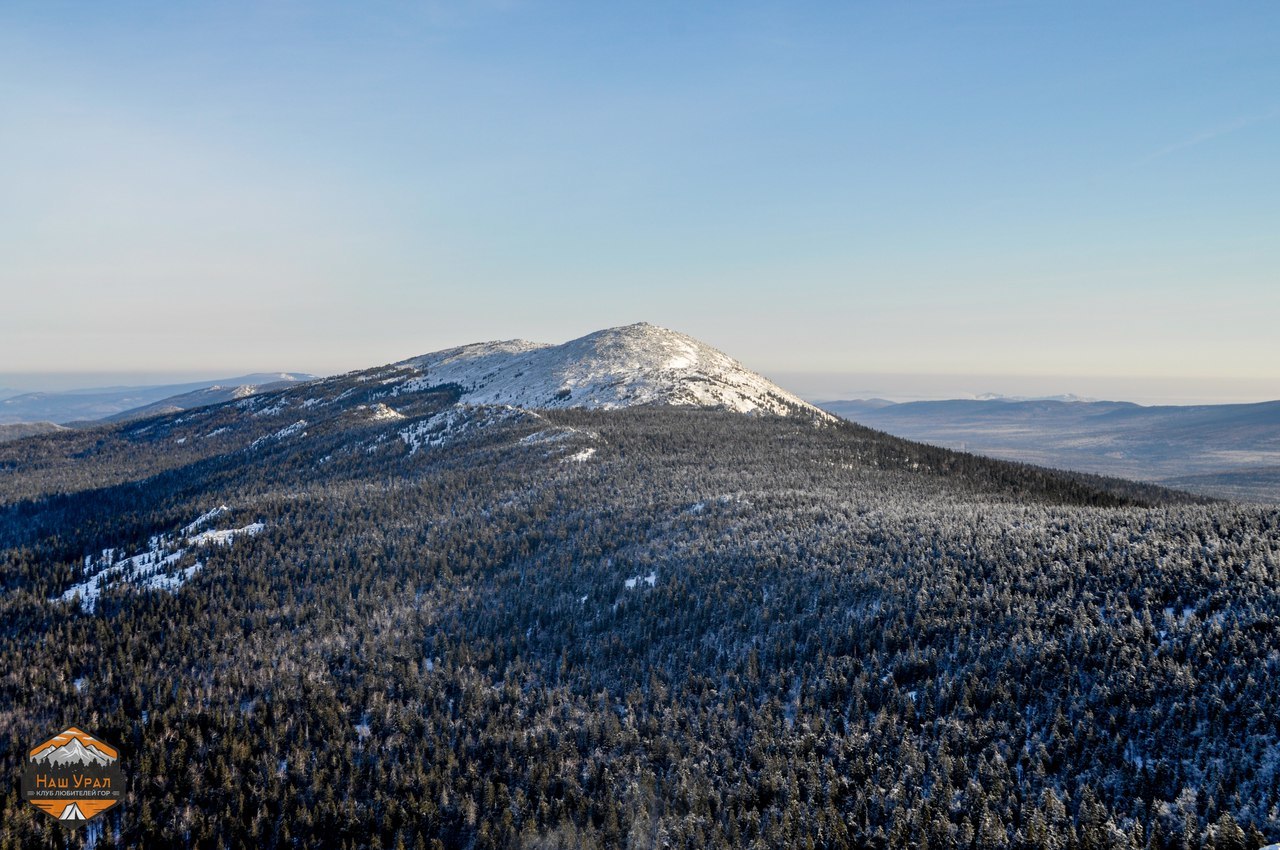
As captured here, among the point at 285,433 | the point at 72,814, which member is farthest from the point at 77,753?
the point at 285,433

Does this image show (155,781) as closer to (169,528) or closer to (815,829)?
(815,829)

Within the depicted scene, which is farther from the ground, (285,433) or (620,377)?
(620,377)

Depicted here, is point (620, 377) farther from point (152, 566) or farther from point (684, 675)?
point (684, 675)

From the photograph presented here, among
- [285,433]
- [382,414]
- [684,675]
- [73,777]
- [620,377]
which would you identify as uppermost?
[620,377]

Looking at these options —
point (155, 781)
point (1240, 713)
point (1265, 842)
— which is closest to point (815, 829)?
point (1265, 842)

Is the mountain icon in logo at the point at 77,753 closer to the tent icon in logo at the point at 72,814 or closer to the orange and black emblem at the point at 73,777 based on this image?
the orange and black emblem at the point at 73,777
